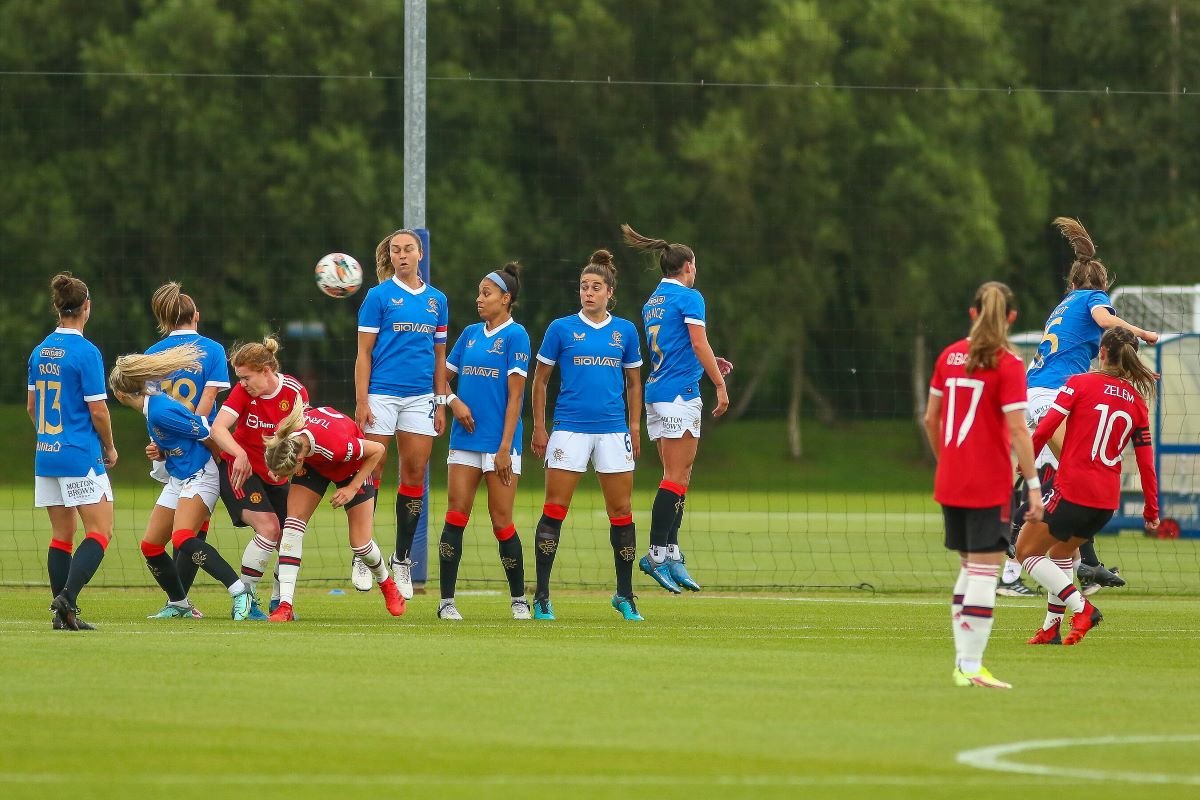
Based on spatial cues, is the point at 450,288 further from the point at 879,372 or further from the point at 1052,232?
the point at 1052,232

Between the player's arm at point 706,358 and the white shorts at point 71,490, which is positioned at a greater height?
the player's arm at point 706,358

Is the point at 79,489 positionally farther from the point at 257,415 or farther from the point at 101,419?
the point at 257,415

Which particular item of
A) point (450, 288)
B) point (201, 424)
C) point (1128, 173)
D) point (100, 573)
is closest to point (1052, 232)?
point (1128, 173)

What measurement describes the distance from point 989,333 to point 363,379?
5.05m

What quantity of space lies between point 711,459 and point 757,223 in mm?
4610

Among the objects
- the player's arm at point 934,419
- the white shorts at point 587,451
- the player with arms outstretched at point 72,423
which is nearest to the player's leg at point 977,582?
the player's arm at point 934,419

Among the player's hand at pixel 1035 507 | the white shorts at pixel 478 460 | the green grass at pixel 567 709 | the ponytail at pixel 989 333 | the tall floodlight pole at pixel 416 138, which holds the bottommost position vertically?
the green grass at pixel 567 709

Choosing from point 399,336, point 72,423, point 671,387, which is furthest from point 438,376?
point 72,423

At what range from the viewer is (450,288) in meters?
34.2

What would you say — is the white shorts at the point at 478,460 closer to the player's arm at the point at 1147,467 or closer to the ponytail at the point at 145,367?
the ponytail at the point at 145,367

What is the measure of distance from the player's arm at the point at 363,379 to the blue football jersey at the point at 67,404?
72.3 inches

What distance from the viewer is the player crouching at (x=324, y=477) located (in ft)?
37.5

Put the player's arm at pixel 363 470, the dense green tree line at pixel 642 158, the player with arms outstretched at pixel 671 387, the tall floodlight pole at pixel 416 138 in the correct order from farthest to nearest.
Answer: the dense green tree line at pixel 642 158 → the tall floodlight pole at pixel 416 138 → the player with arms outstretched at pixel 671 387 → the player's arm at pixel 363 470

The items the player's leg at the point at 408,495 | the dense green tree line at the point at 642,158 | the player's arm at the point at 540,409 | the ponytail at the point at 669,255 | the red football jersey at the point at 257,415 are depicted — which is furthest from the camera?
the dense green tree line at the point at 642,158
